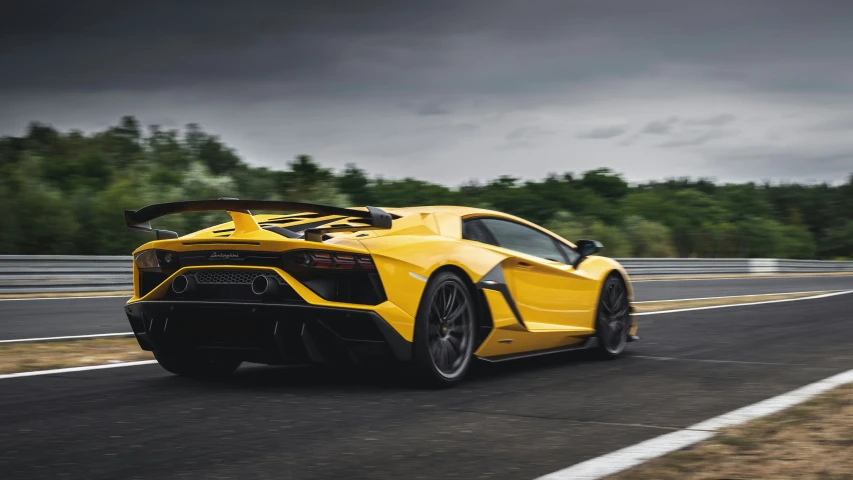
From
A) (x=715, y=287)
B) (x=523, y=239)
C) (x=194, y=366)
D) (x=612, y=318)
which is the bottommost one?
(x=715, y=287)

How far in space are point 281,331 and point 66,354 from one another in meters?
3.06

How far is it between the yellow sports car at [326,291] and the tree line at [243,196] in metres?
20.0

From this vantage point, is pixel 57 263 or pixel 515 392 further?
pixel 57 263

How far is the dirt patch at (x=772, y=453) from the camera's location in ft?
12.4

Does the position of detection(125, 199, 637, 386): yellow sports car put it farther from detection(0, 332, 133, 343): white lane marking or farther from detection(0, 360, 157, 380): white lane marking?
detection(0, 332, 133, 343): white lane marking

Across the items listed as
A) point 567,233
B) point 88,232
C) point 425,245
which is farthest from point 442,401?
point 567,233

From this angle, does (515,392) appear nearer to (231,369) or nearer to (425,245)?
(425,245)

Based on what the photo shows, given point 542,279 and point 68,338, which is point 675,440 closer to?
point 542,279

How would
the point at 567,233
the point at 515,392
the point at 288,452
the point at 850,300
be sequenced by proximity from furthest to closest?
1. the point at 567,233
2. the point at 850,300
3. the point at 515,392
4. the point at 288,452

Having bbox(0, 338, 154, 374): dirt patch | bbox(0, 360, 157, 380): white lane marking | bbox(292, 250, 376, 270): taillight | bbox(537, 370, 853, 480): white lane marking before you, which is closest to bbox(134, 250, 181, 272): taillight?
bbox(292, 250, 376, 270): taillight

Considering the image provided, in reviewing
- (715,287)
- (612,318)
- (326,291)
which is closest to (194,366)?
(326,291)

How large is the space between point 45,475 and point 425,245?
9.45ft

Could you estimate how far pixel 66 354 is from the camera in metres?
7.97

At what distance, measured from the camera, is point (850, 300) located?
17.5 meters
